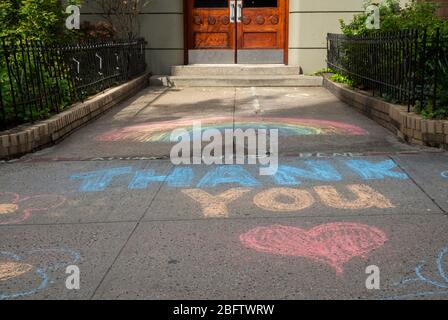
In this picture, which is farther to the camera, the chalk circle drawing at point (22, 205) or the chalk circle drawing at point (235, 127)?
the chalk circle drawing at point (235, 127)

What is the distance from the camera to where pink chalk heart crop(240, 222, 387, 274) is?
11.6 ft

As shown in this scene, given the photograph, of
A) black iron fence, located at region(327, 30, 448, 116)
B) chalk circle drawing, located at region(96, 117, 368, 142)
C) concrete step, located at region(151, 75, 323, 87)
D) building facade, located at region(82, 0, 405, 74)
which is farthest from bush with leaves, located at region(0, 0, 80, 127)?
black iron fence, located at region(327, 30, 448, 116)

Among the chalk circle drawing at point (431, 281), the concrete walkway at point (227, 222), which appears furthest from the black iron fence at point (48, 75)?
the chalk circle drawing at point (431, 281)

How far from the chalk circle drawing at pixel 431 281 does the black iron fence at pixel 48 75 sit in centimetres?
565

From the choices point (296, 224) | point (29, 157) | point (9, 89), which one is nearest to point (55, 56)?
point (9, 89)

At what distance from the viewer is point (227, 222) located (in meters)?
4.23

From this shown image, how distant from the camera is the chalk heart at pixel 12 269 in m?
3.37

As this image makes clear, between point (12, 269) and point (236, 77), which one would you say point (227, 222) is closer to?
point (12, 269)

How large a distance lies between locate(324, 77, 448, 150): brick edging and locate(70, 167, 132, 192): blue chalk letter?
3.68 meters

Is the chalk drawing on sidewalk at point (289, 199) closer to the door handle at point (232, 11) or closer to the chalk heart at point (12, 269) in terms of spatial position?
the chalk heart at point (12, 269)

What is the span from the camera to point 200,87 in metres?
13.1

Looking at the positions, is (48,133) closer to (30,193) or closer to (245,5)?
(30,193)

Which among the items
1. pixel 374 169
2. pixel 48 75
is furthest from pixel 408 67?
pixel 48 75

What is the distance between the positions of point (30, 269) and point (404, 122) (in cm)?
520
